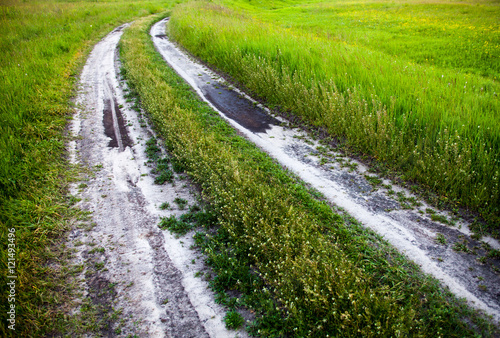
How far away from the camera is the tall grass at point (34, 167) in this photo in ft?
10.0

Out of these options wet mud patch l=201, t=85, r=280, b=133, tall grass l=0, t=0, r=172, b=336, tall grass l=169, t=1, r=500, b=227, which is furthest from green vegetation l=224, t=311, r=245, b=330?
wet mud patch l=201, t=85, r=280, b=133

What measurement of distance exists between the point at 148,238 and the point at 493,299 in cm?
432

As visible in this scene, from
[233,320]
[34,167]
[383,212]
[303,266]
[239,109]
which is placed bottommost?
[233,320]

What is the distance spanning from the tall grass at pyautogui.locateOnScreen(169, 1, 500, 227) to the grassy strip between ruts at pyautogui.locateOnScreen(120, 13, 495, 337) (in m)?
1.83

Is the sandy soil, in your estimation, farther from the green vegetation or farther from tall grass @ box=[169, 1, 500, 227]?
tall grass @ box=[169, 1, 500, 227]

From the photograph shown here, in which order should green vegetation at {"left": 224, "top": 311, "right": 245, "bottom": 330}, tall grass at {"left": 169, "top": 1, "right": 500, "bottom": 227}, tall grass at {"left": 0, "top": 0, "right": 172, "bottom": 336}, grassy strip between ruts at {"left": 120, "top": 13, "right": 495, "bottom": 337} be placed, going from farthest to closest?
1. tall grass at {"left": 169, "top": 1, "right": 500, "bottom": 227}
2. tall grass at {"left": 0, "top": 0, "right": 172, "bottom": 336}
3. green vegetation at {"left": 224, "top": 311, "right": 245, "bottom": 330}
4. grassy strip between ruts at {"left": 120, "top": 13, "right": 495, "bottom": 337}

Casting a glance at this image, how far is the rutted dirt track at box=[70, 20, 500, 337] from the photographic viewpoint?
9.89 ft

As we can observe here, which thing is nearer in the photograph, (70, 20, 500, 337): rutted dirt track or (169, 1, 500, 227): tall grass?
(70, 20, 500, 337): rutted dirt track

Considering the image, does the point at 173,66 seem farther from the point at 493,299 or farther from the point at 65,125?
the point at 493,299

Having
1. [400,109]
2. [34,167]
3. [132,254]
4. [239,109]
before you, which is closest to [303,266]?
[132,254]

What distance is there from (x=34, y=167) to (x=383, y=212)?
643cm

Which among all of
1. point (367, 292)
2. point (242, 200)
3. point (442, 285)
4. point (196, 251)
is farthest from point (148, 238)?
point (442, 285)

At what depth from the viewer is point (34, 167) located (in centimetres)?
526

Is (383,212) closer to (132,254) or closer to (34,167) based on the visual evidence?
(132,254)
